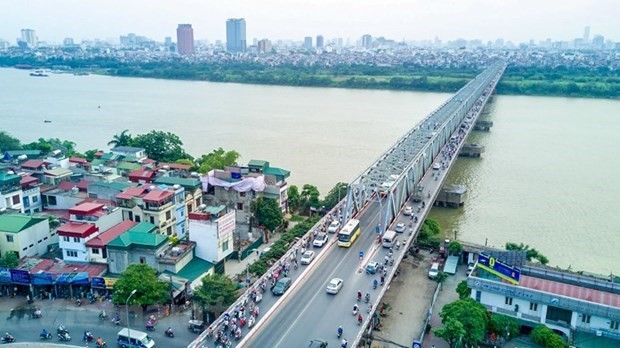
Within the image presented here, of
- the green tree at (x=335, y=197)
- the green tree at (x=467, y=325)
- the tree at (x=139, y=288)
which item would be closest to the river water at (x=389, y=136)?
the green tree at (x=335, y=197)

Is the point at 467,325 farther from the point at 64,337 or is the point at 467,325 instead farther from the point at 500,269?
the point at 64,337

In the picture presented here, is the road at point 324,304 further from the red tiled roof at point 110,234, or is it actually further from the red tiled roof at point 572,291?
the red tiled roof at point 110,234

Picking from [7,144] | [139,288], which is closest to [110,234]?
[139,288]

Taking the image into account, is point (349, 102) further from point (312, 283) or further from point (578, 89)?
point (312, 283)

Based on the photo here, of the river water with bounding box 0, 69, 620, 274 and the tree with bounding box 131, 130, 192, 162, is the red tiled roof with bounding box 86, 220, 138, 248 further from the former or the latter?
the river water with bounding box 0, 69, 620, 274

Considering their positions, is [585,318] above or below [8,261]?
below

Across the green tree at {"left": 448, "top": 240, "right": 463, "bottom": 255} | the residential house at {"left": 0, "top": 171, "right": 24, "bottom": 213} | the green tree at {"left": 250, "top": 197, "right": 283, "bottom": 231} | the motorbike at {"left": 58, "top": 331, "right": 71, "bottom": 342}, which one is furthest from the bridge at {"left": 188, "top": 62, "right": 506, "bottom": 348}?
the residential house at {"left": 0, "top": 171, "right": 24, "bottom": 213}
